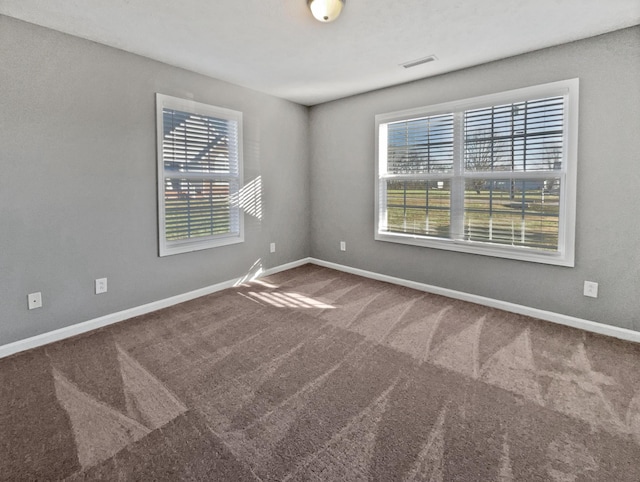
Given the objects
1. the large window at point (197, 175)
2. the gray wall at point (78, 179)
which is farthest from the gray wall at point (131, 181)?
the large window at point (197, 175)

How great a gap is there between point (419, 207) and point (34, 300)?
372 centimetres

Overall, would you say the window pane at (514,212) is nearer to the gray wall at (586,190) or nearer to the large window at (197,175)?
the gray wall at (586,190)

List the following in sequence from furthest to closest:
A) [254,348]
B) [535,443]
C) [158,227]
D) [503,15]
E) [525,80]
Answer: [158,227] → [525,80] → [254,348] → [503,15] → [535,443]

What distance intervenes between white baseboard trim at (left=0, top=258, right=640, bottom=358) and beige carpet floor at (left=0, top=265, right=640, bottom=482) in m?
0.10

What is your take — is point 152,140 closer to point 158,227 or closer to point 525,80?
point 158,227

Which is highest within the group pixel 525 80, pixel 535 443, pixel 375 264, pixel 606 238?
pixel 525 80

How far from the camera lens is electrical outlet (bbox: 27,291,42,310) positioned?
8.23 feet

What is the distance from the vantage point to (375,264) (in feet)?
14.2

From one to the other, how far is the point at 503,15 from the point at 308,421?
116 inches

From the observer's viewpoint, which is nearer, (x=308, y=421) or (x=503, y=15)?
(x=308, y=421)

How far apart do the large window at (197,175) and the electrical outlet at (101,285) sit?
572mm

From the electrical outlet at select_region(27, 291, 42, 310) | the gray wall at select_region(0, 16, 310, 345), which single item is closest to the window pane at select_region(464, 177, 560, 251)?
the gray wall at select_region(0, 16, 310, 345)

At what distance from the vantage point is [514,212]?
3176 millimetres

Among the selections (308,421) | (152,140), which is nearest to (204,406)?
(308,421)
